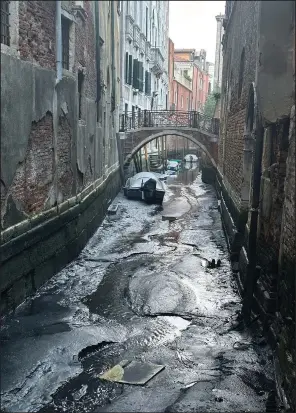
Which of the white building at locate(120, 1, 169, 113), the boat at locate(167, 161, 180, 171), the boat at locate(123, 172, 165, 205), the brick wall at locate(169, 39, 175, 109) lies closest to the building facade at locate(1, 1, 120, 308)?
the white building at locate(120, 1, 169, 113)

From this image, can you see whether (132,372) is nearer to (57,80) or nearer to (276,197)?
(276,197)

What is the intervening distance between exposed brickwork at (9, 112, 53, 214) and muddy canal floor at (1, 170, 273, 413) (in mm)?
1390

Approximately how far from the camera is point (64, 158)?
332 inches

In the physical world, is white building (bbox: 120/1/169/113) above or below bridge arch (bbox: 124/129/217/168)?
above

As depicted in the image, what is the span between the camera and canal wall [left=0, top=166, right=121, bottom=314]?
5988 millimetres

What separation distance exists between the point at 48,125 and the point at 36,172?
877 millimetres

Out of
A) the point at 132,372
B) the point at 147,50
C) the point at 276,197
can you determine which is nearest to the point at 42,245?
the point at 132,372

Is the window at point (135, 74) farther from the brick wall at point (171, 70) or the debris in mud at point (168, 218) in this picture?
the brick wall at point (171, 70)

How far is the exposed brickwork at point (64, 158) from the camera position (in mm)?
8094

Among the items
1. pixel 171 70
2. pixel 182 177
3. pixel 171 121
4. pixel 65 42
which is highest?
pixel 171 70

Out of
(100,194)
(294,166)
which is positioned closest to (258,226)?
(294,166)

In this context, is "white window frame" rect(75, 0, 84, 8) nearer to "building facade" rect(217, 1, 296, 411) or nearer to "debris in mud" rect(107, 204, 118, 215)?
"building facade" rect(217, 1, 296, 411)

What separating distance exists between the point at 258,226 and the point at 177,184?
55.4 feet

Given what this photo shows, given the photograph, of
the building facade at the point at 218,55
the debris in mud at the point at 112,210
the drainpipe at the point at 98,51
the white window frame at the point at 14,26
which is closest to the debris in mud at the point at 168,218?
the debris in mud at the point at 112,210
